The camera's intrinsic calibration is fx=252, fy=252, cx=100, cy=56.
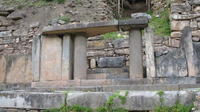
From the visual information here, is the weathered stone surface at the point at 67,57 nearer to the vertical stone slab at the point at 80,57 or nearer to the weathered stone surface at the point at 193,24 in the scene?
the vertical stone slab at the point at 80,57

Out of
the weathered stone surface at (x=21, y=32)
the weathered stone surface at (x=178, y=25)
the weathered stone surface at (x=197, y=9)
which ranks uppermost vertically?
the weathered stone surface at (x=197, y=9)

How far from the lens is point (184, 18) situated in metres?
8.45

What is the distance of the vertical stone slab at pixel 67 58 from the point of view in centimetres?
495

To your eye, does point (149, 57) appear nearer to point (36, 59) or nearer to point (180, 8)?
point (36, 59)

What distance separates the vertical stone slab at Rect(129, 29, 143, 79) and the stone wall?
3.62 m

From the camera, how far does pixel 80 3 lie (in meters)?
11.3

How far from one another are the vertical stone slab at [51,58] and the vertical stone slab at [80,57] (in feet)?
1.05

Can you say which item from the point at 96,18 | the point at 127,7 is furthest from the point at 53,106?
the point at 127,7

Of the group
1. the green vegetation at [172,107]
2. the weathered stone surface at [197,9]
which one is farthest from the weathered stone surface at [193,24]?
the green vegetation at [172,107]

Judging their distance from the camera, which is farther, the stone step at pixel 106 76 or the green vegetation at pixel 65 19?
the green vegetation at pixel 65 19

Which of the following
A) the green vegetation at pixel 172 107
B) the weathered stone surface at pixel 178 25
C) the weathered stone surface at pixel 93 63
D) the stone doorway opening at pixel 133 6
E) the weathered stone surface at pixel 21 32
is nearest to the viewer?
the green vegetation at pixel 172 107

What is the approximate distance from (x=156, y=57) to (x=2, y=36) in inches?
346

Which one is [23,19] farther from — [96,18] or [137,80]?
[137,80]

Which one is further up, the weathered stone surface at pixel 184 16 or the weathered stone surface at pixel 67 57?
the weathered stone surface at pixel 184 16
